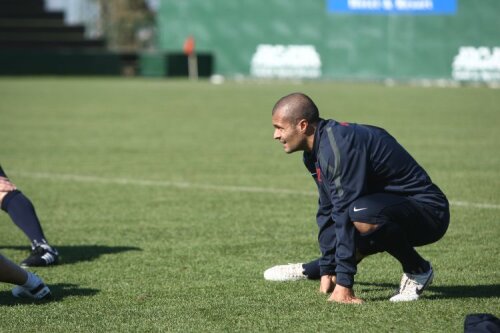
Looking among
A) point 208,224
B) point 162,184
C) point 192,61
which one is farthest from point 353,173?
point 192,61

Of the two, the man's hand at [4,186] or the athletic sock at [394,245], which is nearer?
the athletic sock at [394,245]

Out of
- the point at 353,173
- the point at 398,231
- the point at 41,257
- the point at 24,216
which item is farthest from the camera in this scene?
the point at 24,216

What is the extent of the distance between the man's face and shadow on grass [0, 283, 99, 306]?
160 centimetres

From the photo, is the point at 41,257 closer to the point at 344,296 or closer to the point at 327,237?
the point at 327,237

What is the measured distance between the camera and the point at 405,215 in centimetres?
527

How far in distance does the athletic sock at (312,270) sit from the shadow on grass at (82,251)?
1.72m

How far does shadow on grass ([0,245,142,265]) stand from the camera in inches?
278

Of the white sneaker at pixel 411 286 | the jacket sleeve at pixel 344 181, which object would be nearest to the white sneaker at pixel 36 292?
the jacket sleeve at pixel 344 181

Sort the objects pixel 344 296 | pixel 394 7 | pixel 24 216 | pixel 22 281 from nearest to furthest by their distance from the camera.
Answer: pixel 344 296
pixel 22 281
pixel 24 216
pixel 394 7

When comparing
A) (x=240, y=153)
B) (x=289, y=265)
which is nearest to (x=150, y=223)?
(x=289, y=265)

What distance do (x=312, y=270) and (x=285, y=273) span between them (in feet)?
0.60

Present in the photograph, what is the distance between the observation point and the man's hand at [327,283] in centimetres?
575

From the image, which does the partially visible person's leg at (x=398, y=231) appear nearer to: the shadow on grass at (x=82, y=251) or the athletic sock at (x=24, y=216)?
the shadow on grass at (x=82, y=251)

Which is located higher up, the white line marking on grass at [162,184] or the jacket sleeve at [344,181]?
the jacket sleeve at [344,181]
